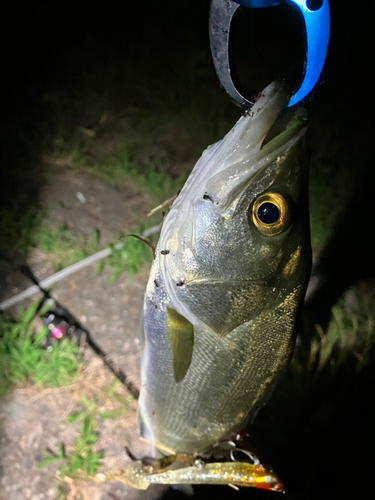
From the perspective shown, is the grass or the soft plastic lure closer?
the soft plastic lure

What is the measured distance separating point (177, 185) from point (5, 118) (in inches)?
80.3

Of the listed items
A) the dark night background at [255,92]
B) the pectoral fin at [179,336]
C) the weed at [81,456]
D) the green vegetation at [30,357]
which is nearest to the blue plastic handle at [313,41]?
the pectoral fin at [179,336]

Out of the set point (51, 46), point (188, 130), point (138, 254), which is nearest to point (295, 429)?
point (138, 254)

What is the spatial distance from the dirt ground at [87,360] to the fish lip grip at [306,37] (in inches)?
78.2

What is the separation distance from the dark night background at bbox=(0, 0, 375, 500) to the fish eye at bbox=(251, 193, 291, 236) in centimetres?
187

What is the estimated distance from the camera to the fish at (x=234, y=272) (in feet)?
3.22

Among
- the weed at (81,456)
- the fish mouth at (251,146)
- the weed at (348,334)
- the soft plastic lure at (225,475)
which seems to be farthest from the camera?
the weed at (348,334)

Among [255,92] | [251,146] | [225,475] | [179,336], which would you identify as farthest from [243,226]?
[255,92]

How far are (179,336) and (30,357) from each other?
1604mm

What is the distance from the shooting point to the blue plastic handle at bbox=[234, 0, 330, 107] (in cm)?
98

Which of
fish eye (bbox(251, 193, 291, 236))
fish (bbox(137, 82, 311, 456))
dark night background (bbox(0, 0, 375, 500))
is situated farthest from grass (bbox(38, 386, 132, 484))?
fish eye (bbox(251, 193, 291, 236))

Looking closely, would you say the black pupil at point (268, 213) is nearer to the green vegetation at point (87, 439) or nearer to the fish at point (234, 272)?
the fish at point (234, 272)

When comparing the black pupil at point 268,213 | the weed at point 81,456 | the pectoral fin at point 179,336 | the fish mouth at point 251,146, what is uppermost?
the fish mouth at point 251,146

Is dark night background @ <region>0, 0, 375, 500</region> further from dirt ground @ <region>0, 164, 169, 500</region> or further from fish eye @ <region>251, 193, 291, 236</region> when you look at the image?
fish eye @ <region>251, 193, 291, 236</region>
